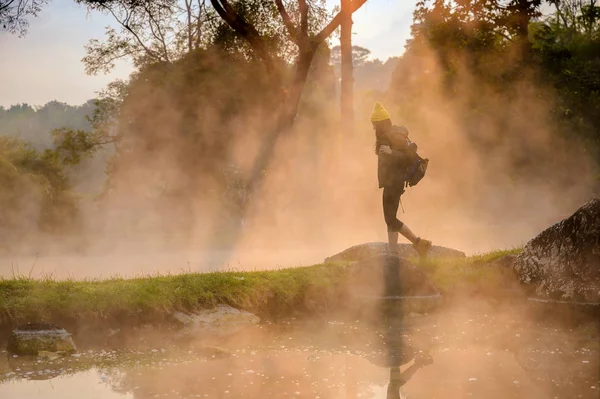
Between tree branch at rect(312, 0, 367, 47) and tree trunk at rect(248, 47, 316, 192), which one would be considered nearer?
tree branch at rect(312, 0, 367, 47)

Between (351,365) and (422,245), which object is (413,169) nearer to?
(422,245)

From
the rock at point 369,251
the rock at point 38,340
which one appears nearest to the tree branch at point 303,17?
the rock at point 369,251

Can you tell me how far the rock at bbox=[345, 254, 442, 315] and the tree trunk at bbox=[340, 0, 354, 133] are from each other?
17.6 metres

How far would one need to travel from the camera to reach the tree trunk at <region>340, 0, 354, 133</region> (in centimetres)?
2900

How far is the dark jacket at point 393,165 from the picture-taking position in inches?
522

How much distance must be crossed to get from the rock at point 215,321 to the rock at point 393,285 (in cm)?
180

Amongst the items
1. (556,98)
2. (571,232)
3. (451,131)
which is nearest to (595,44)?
(556,98)

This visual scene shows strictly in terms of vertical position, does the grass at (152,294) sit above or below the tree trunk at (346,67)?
below

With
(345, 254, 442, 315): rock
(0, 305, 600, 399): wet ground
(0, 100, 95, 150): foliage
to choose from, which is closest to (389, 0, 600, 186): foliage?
(345, 254, 442, 315): rock

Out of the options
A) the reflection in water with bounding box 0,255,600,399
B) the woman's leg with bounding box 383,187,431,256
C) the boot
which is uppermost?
the woman's leg with bounding box 383,187,431,256

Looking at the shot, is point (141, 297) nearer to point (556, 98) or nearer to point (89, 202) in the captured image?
point (556, 98)

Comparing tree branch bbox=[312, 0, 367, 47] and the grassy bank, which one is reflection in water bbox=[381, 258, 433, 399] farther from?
tree branch bbox=[312, 0, 367, 47]

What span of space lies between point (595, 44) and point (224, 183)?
1873cm

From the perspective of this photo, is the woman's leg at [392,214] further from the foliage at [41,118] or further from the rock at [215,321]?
the foliage at [41,118]
